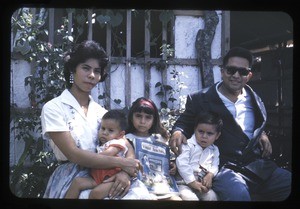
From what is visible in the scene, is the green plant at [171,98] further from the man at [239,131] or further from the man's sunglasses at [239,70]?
the man's sunglasses at [239,70]

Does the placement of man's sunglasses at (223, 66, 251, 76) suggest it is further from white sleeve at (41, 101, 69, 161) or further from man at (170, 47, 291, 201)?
white sleeve at (41, 101, 69, 161)

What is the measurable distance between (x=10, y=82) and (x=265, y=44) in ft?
4.59

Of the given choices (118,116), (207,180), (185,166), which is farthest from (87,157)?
(207,180)

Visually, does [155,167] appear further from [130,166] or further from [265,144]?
[265,144]

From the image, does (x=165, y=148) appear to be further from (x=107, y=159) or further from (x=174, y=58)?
(x=174, y=58)

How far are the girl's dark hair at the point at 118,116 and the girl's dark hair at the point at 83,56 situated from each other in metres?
0.19

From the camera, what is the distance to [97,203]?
7.72 feet

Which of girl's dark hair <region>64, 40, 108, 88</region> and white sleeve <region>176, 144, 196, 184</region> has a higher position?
girl's dark hair <region>64, 40, 108, 88</region>

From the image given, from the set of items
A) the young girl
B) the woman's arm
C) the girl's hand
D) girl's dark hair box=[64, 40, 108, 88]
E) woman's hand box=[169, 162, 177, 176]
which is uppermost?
Answer: girl's dark hair box=[64, 40, 108, 88]

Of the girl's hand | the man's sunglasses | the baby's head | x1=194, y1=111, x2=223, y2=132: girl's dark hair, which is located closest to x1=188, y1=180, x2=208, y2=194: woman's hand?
the girl's hand

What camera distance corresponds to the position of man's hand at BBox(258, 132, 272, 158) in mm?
2455

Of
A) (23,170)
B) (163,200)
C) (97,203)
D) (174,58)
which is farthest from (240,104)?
(23,170)

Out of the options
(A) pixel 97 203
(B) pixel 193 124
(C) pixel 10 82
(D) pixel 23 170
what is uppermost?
(C) pixel 10 82

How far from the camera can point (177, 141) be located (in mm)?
2404
